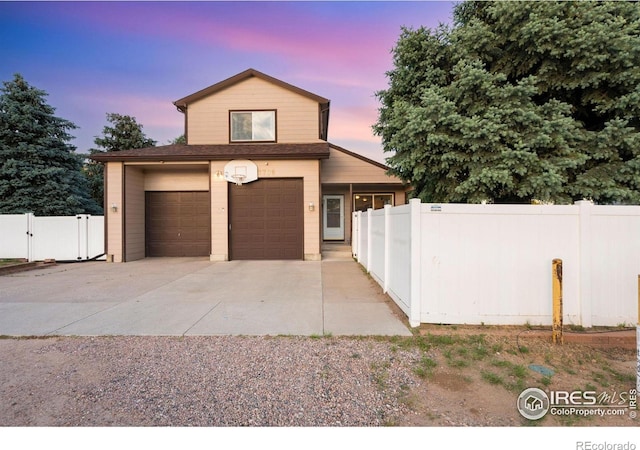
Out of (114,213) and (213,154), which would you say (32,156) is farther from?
(213,154)

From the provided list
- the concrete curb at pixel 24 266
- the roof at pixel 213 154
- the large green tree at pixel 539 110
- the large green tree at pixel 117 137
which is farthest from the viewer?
the large green tree at pixel 117 137

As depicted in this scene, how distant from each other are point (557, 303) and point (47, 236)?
556 inches

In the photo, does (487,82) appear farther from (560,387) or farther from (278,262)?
(278,262)

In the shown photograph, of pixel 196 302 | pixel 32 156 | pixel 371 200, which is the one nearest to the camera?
pixel 196 302

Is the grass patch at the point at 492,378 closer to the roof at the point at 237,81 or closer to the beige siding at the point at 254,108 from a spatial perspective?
the beige siding at the point at 254,108

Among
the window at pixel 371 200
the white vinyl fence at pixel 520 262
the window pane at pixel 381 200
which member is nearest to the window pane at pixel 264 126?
the window at pixel 371 200

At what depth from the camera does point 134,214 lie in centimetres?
1120

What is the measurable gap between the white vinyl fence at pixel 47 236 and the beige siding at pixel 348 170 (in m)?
9.14

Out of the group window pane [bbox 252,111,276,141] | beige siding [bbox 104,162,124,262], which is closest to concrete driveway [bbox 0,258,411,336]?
beige siding [bbox 104,162,124,262]

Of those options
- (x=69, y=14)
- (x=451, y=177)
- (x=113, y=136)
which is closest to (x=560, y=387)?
(x=451, y=177)

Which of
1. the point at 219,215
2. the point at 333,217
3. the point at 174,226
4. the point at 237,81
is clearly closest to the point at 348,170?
the point at 333,217

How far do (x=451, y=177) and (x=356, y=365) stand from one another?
5093 mm

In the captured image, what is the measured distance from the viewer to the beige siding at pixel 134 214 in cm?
1086

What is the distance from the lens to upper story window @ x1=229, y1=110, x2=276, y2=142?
39.5 ft
